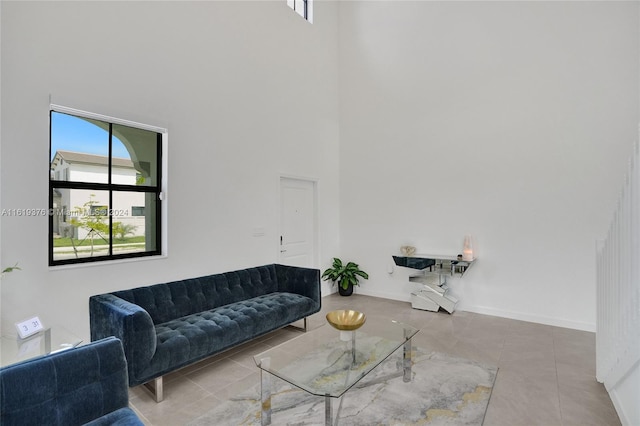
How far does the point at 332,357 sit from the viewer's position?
7.91ft

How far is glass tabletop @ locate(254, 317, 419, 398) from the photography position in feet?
6.63

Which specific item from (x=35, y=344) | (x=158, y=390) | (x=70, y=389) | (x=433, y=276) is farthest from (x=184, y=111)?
(x=433, y=276)

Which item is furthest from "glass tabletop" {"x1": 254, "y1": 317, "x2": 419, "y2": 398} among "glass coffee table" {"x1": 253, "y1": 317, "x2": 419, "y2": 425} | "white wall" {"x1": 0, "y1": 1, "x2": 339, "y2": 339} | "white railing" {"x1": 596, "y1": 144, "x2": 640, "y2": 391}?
"white wall" {"x1": 0, "y1": 1, "x2": 339, "y2": 339}

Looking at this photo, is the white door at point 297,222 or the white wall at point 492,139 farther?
the white door at point 297,222

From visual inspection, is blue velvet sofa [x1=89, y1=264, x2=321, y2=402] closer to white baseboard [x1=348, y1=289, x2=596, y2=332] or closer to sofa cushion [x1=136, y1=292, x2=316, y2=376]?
sofa cushion [x1=136, y1=292, x2=316, y2=376]

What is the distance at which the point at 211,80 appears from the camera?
3.94m

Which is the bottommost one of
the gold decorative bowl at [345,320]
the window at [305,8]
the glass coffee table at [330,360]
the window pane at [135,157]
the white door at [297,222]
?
the glass coffee table at [330,360]

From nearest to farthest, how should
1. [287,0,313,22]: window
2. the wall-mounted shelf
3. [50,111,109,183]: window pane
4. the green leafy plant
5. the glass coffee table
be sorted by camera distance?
1. the glass coffee table
2. [50,111,109,183]: window pane
3. the wall-mounted shelf
4. [287,0,313,22]: window
5. the green leafy plant

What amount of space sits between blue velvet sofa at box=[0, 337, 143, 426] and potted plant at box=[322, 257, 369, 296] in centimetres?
408

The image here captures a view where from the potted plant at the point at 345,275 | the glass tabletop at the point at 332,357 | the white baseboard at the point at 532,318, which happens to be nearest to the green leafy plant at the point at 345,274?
the potted plant at the point at 345,275

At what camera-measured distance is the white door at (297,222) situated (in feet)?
16.7

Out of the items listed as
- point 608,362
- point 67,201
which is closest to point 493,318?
point 608,362

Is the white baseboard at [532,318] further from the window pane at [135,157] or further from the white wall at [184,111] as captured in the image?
the window pane at [135,157]

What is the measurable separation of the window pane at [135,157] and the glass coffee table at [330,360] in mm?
2258
